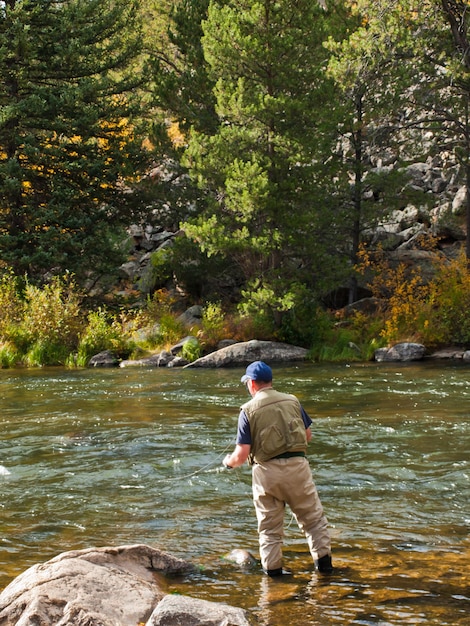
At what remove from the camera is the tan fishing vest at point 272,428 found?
20.2 feet

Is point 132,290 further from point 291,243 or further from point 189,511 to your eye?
point 189,511

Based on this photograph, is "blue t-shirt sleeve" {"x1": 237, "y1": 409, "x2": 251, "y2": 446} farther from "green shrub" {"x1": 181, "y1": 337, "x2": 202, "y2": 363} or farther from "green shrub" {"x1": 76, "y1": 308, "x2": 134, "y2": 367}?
"green shrub" {"x1": 76, "y1": 308, "x2": 134, "y2": 367}

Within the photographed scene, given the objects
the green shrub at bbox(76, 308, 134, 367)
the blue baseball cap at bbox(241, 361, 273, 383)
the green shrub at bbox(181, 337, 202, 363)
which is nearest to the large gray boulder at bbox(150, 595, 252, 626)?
the blue baseball cap at bbox(241, 361, 273, 383)

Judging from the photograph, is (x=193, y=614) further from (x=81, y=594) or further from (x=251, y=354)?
(x=251, y=354)

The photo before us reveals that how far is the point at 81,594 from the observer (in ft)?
15.8

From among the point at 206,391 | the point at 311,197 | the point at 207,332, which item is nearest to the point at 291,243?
the point at 311,197

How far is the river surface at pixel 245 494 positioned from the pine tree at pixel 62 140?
1203 cm

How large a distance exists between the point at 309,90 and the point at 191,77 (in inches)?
238

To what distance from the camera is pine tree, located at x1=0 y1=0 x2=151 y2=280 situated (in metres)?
26.8

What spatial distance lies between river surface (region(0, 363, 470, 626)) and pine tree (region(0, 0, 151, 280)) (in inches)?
474

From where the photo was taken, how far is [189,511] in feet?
26.2

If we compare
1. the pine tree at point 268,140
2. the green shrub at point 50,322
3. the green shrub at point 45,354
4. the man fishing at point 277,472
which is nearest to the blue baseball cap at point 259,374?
the man fishing at point 277,472

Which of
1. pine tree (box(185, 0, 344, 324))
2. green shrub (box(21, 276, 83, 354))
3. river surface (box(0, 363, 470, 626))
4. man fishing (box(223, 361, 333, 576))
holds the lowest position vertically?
river surface (box(0, 363, 470, 626))

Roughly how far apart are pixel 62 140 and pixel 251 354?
Result: 11.8 meters
